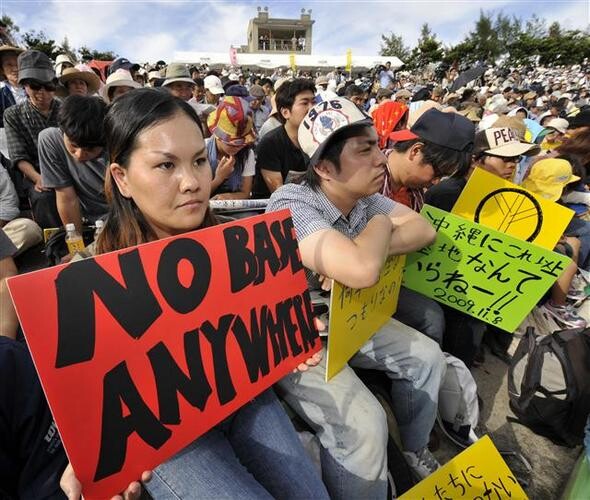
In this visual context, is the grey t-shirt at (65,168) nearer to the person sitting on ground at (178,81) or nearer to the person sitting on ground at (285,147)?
the person sitting on ground at (285,147)

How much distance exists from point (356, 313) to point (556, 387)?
1.42 meters

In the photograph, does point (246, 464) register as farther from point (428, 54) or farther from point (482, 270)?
point (428, 54)

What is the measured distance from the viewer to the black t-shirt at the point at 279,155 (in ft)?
11.0

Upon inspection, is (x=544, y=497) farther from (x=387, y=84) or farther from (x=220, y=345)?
(x=387, y=84)

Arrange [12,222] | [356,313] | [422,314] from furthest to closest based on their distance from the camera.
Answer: [12,222]
[422,314]
[356,313]

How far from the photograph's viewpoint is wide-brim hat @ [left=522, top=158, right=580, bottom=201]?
3.05m

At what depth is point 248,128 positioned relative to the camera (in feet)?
9.60

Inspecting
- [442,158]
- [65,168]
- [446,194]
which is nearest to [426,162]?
[442,158]

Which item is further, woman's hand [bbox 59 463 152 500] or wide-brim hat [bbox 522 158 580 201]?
wide-brim hat [bbox 522 158 580 201]

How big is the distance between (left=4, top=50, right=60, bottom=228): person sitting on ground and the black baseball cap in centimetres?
315

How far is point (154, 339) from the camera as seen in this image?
3.04ft

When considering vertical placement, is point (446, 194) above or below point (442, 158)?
below

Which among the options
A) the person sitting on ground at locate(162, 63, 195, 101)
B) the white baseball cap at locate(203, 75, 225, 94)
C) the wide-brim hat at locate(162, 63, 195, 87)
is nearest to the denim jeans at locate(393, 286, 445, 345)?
the person sitting on ground at locate(162, 63, 195, 101)

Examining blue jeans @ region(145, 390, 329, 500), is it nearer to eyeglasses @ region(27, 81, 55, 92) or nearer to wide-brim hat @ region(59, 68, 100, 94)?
eyeglasses @ region(27, 81, 55, 92)
